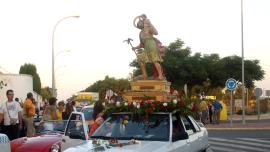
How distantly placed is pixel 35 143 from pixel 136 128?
9.94 ft

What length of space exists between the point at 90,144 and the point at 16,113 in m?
6.17

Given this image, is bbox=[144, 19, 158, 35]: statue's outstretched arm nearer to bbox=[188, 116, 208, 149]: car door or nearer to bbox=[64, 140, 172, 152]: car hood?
bbox=[188, 116, 208, 149]: car door

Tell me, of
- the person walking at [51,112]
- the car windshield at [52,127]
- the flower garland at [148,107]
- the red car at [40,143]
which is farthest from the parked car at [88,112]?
the flower garland at [148,107]

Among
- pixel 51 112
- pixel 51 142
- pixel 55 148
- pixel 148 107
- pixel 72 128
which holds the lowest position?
pixel 55 148

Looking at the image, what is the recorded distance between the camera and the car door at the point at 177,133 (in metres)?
8.39

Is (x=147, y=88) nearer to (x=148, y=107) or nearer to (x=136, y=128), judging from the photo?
(x=148, y=107)

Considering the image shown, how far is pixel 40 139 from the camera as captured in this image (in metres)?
11.2

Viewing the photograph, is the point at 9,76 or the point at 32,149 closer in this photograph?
the point at 32,149

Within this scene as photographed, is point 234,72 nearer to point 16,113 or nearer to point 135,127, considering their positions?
point 16,113

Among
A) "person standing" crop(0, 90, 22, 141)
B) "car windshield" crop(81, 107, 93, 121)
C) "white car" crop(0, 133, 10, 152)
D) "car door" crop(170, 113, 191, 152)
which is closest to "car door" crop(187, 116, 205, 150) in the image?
"car door" crop(170, 113, 191, 152)

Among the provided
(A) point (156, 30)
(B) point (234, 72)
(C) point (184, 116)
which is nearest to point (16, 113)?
(C) point (184, 116)

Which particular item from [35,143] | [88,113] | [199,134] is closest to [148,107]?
[199,134]

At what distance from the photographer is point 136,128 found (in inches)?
344

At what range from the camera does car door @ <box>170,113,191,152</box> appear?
8391 millimetres
